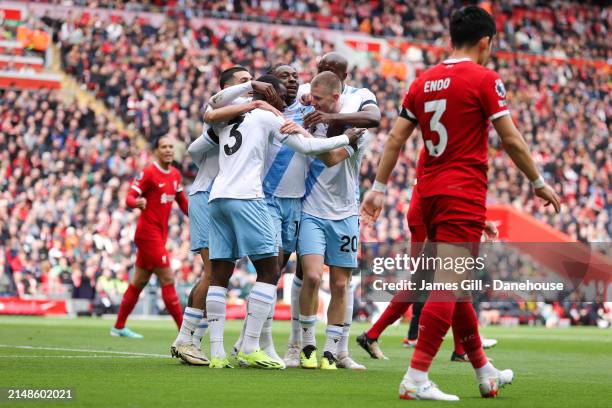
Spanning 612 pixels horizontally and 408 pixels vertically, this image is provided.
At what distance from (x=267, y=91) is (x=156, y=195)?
210 inches

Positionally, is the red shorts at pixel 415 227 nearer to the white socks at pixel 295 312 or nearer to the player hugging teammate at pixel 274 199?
the player hugging teammate at pixel 274 199

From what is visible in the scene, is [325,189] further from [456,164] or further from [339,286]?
[456,164]

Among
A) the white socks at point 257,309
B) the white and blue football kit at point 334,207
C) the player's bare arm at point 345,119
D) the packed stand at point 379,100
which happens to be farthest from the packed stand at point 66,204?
the player's bare arm at point 345,119

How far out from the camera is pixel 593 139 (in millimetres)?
37250

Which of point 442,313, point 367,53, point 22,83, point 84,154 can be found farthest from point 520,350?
point 367,53

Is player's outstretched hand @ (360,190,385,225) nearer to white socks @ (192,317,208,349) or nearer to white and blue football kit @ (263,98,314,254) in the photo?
white and blue football kit @ (263,98,314,254)

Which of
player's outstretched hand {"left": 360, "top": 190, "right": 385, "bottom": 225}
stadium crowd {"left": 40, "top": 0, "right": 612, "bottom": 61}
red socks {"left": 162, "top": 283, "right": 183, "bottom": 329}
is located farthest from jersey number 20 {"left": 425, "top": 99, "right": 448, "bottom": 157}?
stadium crowd {"left": 40, "top": 0, "right": 612, "bottom": 61}

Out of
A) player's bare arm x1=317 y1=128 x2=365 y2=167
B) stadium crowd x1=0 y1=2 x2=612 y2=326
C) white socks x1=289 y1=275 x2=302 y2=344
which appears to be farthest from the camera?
stadium crowd x1=0 y1=2 x2=612 y2=326

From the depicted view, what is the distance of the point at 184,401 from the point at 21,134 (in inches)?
879

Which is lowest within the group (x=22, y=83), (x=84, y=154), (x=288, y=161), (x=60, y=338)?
(x=60, y=338)

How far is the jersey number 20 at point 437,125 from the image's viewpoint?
7.24 meters

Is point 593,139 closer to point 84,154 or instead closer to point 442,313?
point 84,154

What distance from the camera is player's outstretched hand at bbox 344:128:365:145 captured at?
30.3ft

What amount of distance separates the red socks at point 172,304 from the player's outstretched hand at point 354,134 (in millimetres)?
5366
